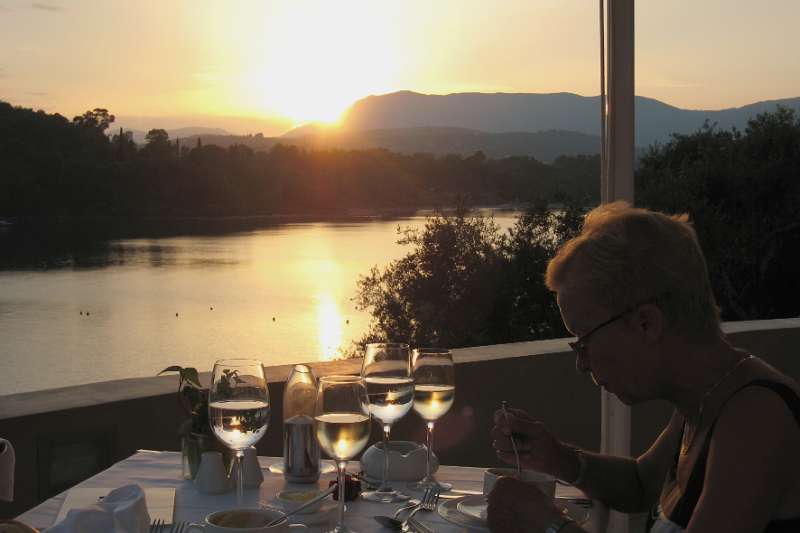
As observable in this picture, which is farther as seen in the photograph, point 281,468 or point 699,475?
point 281,468

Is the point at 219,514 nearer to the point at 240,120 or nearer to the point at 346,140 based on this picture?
the point at 346,140

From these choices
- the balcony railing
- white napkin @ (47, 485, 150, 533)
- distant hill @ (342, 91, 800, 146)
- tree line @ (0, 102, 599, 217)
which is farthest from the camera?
distant hill @ (342, 91, 800, 146)

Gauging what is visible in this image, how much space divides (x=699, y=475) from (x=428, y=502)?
0.43 meters

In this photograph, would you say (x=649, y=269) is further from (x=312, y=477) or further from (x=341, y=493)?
(x=312, y=477)

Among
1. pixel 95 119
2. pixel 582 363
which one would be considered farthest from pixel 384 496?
pixel 95 119

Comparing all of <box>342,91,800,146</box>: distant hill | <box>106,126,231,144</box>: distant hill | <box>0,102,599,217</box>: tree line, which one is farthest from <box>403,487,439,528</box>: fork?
<box>106,126,231,144</box>: distant hill

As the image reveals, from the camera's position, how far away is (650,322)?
111 centimetres

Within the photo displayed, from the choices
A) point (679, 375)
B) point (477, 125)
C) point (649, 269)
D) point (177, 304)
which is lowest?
point (177, 304)

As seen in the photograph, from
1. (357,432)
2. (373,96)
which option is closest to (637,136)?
(357,432)

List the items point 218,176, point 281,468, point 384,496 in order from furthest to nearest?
point 218,176 < point 281,468 < point 384,496

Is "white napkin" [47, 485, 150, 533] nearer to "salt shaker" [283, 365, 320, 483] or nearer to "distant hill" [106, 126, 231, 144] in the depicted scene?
"salt shaker" [283, 365, 320, 483]

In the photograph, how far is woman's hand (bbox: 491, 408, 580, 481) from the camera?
1.42 metres

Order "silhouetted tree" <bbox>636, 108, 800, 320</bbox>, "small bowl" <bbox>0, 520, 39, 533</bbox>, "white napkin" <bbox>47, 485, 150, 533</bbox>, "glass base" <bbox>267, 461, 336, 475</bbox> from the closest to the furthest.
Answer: "small bowl" <bbox>0, 520, 39, 533</bbox>, "white napkin" <bbox>47, 485, 150, 533</bbox>, "glass base" <bbox>267, 461, 336, 475</bbox>, "silhouetted tree" <bbox>636, 108, 800, 320</bbox>

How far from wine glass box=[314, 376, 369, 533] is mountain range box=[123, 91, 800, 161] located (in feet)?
23.3
